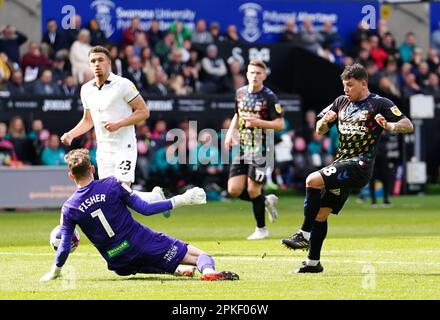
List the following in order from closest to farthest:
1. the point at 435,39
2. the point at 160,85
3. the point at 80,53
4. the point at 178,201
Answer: the point at 178,201 → the point at 80,53 → the point at 160,85 → the point at 435,39

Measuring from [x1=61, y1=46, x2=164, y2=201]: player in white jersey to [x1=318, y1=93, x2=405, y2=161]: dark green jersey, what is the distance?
2947 millimetres

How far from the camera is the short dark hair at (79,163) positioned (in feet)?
36.2

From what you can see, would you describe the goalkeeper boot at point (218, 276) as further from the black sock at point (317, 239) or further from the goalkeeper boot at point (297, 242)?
the black sock at point (317, 239)

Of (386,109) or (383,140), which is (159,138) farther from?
(386,109)

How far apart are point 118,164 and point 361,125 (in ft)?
11.6

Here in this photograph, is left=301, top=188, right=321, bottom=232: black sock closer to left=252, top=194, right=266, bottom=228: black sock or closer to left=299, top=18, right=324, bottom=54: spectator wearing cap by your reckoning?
left=252, top=194, right=266, bottom=228: black sock

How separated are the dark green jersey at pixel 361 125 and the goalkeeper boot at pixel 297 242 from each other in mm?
979

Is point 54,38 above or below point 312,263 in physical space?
above

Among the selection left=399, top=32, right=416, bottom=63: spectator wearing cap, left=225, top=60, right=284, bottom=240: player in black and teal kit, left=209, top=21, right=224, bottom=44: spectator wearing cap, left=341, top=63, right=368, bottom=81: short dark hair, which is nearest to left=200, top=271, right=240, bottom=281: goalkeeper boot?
left=341, top=63, right=368, bottom=81: short dark hair

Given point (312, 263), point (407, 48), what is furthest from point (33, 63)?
point (312, 263)

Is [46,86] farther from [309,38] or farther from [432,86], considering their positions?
[432,86]

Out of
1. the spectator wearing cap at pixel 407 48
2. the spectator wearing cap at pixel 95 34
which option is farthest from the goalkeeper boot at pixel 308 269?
the spectator wearing cap at pixel 407 48

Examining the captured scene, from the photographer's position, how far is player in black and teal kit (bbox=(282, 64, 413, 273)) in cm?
1225

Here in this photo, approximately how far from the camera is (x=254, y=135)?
58.4 feet
